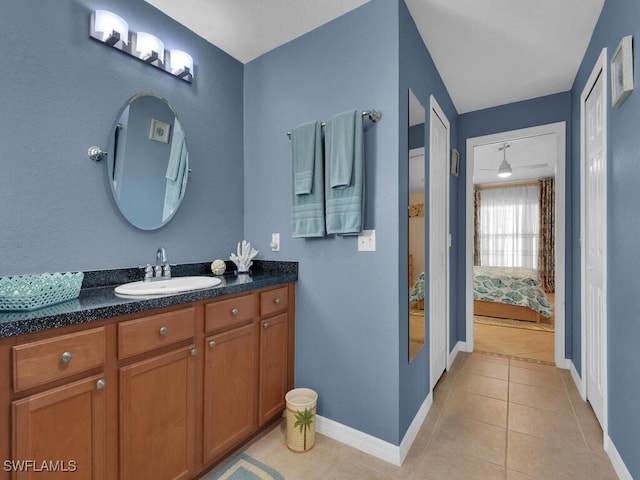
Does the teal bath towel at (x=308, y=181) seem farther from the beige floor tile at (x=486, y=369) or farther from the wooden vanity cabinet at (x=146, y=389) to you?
the beige floor tile at (x=486, y=369)

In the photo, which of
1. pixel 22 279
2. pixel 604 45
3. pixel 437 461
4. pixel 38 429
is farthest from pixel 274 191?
pixel 604 45

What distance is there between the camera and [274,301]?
6.29 feet

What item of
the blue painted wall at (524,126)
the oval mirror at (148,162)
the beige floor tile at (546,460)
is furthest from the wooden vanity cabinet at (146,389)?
the blue painted wall at (524,126)

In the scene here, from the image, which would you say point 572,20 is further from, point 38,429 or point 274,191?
point 38,429

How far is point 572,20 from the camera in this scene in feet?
6.56

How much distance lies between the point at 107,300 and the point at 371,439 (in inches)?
60.3

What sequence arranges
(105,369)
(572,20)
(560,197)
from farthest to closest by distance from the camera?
(560,197) → (572,20) → (105,369)

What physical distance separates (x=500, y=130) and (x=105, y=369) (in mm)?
3744

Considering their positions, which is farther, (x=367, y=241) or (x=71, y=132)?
(x=367, y=241)

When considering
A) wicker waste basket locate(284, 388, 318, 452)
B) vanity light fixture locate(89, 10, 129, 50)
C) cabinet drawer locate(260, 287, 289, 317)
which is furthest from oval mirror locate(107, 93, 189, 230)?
wicker waste basket locate(284, 388, 318, 452)

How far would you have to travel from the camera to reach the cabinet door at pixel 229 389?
1.53 metres

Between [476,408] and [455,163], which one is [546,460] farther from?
[455,163]

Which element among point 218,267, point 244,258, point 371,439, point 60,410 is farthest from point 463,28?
point 60,410

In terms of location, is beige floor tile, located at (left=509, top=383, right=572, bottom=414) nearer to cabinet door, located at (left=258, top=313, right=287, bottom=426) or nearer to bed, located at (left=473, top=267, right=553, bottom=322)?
cabinet door, located at (left=258, top=313, right=287, bottom=426)
